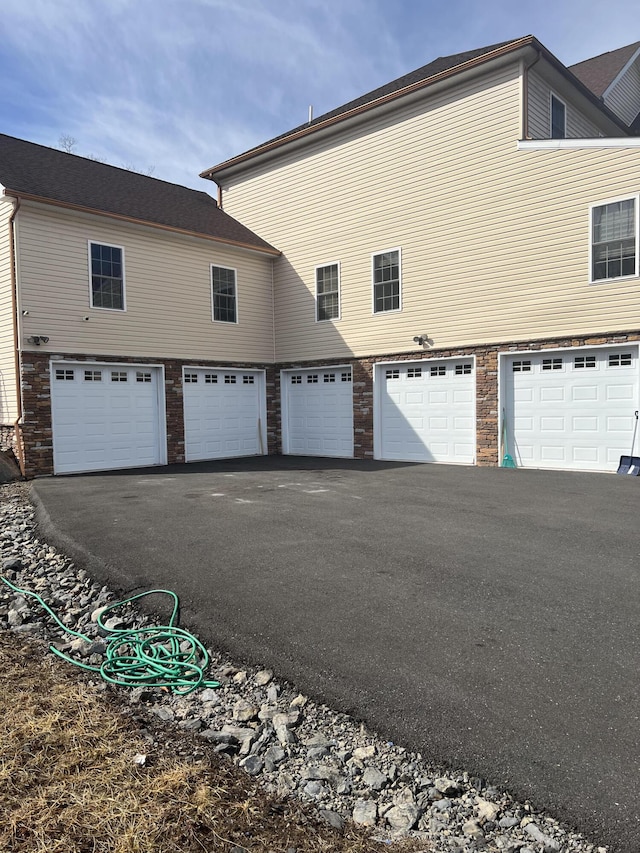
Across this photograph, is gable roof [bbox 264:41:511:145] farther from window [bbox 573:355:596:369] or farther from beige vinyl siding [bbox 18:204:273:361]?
Result: window [bbox 573:355:596:369]

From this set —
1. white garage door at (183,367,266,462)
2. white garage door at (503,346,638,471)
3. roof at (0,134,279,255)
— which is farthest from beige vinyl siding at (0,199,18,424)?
white garage door at (503,346,638,471)

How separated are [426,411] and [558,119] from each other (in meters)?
7.62

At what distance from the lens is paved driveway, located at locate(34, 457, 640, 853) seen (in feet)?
8.88

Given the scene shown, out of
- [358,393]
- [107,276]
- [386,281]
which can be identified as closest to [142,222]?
[107,276]

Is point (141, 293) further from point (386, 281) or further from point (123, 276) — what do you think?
point (386, 281)

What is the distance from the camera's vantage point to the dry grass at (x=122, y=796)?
2.19 meters

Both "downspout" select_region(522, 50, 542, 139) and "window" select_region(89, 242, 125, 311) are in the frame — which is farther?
"window" select_region(89, 242, 125, 311)

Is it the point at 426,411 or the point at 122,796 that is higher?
the point at 426,411

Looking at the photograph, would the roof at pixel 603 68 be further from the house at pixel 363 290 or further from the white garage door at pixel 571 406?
the white garage door at pixel 571 406

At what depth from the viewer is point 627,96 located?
18.5 metres

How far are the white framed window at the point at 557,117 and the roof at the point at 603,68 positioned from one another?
4.19 metres

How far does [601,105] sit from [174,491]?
14581 millimetres

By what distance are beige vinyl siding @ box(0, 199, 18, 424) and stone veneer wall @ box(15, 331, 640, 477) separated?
471 mm

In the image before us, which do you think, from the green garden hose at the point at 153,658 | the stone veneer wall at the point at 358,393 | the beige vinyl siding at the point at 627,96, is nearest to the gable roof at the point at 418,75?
the beige vinyl siding at the point at 627,96
